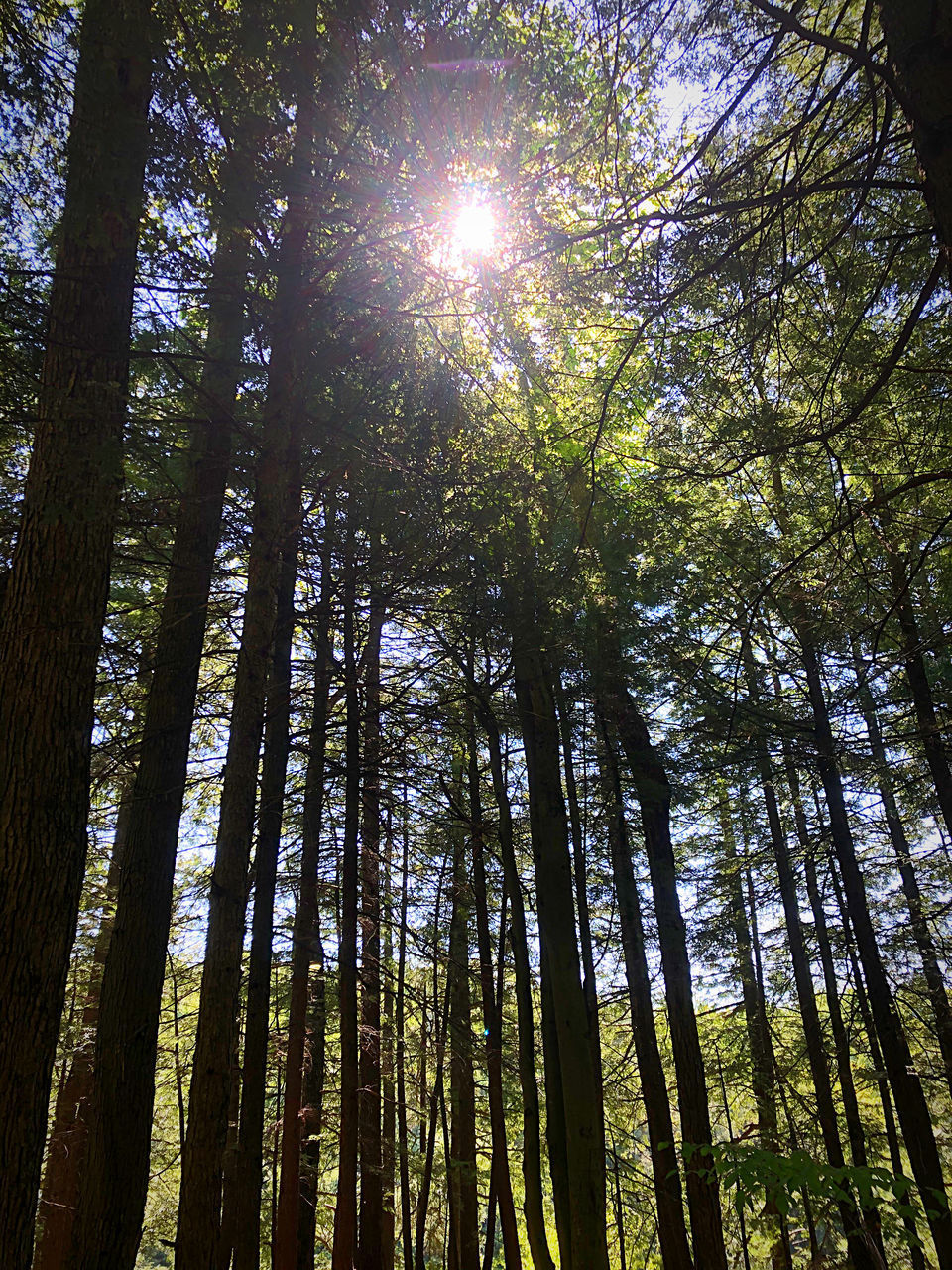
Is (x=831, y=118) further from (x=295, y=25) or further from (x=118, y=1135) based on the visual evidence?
(x=118, y=1135)

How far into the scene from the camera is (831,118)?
482 cm

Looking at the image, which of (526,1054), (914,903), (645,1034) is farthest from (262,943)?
(914,903)

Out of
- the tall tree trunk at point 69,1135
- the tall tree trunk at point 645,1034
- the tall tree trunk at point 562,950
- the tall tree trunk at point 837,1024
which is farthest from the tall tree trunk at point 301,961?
the tall tree trunk at point 837,1024

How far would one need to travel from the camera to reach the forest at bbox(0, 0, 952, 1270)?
3.91 m

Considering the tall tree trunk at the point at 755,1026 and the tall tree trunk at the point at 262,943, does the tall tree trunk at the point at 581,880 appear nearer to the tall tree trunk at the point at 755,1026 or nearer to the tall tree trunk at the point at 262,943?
the tall tree trunk at the point at 755,1026

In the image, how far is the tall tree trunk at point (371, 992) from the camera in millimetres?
8828

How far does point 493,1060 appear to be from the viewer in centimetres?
974

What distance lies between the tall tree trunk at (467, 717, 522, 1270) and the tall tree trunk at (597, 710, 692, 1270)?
5.83ft

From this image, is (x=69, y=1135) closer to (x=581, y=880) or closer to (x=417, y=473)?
(x=581, y=880)

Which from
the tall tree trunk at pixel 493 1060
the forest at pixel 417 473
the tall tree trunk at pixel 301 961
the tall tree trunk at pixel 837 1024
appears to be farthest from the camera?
the tall tree trunk at pixel 837 1024

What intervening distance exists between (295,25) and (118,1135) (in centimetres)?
690

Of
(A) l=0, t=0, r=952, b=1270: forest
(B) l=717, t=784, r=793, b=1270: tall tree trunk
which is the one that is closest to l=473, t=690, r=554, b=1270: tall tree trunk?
(A) l=0, t=0, r=952, b=1270: forest

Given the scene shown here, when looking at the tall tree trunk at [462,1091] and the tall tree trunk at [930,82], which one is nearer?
the tall tree trunk at [930,82]

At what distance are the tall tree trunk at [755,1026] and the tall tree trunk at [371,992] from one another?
16.4ft
